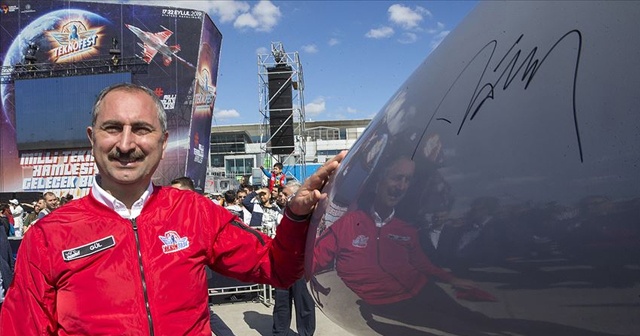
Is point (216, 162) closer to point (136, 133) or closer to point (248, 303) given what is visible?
point (248, 303)

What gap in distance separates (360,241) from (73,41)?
27810mm

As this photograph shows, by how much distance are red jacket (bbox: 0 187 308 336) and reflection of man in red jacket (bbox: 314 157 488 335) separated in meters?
0.40

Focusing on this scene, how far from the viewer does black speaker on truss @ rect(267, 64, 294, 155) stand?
717 inches

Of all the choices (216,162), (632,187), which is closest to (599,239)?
(632,187)

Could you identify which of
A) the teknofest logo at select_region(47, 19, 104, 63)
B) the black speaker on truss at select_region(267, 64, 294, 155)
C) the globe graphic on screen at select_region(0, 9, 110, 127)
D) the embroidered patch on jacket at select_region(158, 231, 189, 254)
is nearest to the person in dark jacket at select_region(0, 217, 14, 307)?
the embroidered patch on jacket at select_region(158, 231, 189, 254)

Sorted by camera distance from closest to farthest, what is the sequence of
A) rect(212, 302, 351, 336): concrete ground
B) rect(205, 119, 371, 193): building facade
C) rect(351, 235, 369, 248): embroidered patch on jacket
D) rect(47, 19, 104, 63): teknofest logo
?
1. rect(351, 235, 369, 248): embroidered patch on jacket
2. rect(212, 302, 351, 336): concrete ground
3. rect(205, 119, 371, 193): building facade
4. rect(47, 19, 104, 63): teknofest logo

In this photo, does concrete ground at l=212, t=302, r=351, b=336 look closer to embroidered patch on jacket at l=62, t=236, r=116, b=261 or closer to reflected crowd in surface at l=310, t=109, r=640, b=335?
embroidered patch on jacket at l=62, t=236, r=116, b=261

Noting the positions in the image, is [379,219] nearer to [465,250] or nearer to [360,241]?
[360,241]

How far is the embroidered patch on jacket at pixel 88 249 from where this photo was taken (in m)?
1.38

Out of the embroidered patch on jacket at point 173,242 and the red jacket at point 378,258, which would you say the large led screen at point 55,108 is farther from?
the red jacket at point 378,258

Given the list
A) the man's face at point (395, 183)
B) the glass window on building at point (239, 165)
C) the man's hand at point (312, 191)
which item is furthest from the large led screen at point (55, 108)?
the man's face at point (395, 183)

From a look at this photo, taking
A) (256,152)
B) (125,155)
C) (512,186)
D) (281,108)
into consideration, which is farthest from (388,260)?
(256,152)

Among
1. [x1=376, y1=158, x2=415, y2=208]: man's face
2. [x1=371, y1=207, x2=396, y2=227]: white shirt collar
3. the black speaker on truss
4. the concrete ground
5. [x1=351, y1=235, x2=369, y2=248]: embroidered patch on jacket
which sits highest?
the black speaker on truss

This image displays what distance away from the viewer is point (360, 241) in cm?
109
